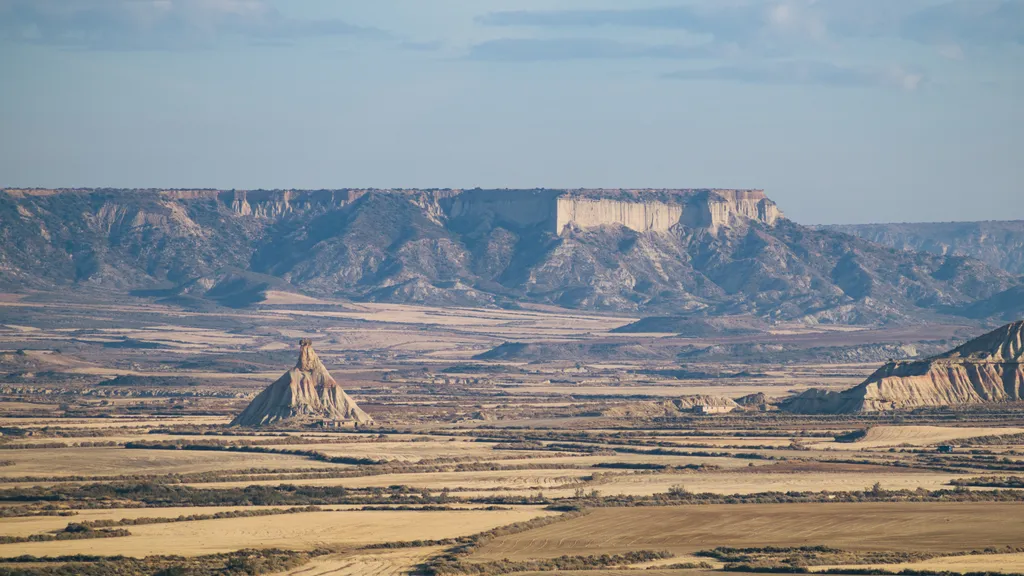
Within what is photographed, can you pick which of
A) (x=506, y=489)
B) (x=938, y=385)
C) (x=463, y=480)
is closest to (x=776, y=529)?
(x=506, y=489)

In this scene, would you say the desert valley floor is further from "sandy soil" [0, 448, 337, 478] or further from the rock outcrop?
the rock outcrop

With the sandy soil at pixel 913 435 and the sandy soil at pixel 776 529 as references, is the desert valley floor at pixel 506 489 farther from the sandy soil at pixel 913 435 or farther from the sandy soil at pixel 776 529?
the sandy soil at pixel 913 435

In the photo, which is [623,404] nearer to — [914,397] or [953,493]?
[914,397]

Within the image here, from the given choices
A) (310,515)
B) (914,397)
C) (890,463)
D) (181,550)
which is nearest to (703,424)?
(914,397)

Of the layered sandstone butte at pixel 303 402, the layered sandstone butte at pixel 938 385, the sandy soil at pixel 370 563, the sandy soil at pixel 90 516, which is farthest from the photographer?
the layered sandstone butte at pixel 938 385

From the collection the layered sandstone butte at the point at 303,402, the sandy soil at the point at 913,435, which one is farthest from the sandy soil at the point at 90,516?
the layered sandstone butte at the point at 303,402

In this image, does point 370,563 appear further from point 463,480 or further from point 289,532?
point 463,480
